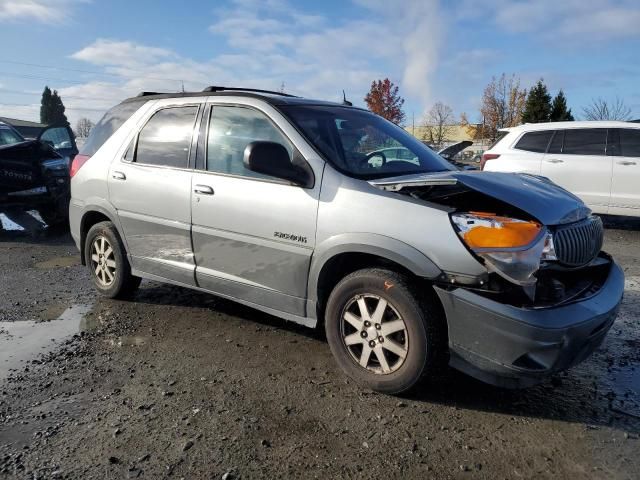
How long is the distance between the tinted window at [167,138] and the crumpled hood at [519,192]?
5.83 ft

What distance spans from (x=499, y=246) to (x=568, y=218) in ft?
2.19

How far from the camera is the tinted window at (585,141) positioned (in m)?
8.45

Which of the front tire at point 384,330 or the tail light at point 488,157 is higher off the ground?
the tail light at point 488,157

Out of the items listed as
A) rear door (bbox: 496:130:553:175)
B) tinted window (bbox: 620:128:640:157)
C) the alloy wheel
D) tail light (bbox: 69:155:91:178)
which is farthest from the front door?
tinted window (bbox: 620:128:640:157)

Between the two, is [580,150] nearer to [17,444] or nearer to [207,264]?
[207,264]

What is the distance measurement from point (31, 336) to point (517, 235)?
3.74 metres

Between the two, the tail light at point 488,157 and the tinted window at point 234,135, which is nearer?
the tinted window at point 234,135

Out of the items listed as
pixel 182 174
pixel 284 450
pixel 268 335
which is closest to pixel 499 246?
pixel 284 450

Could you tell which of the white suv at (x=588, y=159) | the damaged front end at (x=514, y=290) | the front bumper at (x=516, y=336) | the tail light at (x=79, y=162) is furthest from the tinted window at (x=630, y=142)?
the tail light at (x=79, y=162)

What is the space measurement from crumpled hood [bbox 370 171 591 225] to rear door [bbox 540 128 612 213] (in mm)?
5751

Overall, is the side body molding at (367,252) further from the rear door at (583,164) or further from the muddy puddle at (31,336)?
the rear door at (583,164)

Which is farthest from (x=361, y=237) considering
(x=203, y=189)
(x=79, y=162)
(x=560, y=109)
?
(x=560, y=109)

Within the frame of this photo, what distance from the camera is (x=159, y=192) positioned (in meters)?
4.18

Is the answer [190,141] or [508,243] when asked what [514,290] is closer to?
[508,243]
